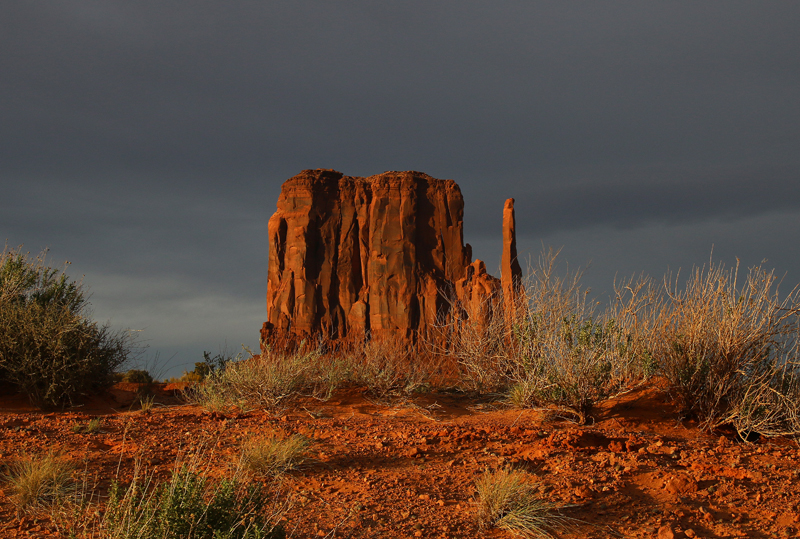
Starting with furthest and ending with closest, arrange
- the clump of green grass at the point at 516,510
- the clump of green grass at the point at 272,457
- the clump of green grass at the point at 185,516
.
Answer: the clump of green grass at the point at 272,457
the clump of green grass at the point at 516,510
the clump of green grass at the point at 185,516

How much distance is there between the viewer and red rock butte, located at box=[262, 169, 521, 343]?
143 feet

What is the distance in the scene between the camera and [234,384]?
9406mm

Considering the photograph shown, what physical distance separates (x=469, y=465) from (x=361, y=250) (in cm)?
4038

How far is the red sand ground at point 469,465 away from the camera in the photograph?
14.6 feet

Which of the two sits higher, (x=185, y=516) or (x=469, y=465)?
(x=185, y=516)

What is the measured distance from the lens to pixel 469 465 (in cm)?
567

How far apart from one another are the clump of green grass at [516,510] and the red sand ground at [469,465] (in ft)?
0.39

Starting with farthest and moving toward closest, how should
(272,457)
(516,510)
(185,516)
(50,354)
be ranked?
(50,354)
(272,457)
(516,510)
(185,516)

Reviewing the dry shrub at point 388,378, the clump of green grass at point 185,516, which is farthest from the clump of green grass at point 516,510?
the dry shrub at point 388,378

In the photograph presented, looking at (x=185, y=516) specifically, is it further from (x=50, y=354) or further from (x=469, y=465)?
(x=50, y=354)

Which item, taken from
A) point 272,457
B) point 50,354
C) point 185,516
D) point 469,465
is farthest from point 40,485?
point 50,354

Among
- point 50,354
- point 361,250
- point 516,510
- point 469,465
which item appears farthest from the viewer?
point 361,250

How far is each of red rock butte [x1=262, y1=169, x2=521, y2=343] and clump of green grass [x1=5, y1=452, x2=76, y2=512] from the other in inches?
1488

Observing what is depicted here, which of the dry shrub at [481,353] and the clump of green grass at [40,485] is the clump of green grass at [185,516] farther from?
the dry shrub at [481,353]
